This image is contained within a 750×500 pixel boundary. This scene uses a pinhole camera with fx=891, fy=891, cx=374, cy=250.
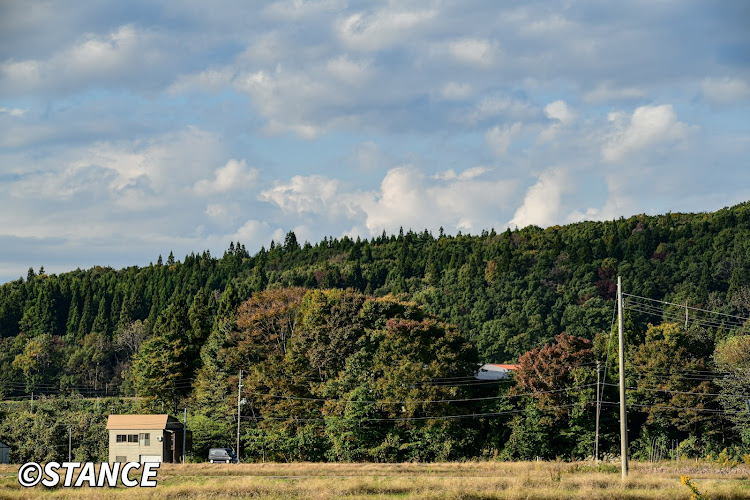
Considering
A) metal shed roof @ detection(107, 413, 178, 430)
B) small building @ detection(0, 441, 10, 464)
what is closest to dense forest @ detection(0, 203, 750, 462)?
small building @ detection(0, 441, 10, 464)

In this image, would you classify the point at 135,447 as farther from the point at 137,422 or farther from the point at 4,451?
the point at 4,451

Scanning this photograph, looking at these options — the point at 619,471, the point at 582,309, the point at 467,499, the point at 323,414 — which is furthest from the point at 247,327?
the point at 582,309

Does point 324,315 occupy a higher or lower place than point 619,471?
higher

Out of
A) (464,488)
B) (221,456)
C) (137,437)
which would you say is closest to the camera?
(464,488)

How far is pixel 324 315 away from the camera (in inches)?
3108

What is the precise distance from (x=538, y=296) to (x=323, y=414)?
115 metres

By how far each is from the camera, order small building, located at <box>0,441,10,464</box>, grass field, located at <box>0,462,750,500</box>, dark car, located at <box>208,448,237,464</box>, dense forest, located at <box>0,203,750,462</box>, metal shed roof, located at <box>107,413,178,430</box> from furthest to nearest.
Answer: small building, located at <box>0,441,10,464</box> → dense forest, located at <box>0,203,750,462</box> → metal shed roof, located at <box>107,413,178,430</box> → dark car, located at <box>208,448,237,464</box> → grass field, located at <box>0,462,750,500</box>

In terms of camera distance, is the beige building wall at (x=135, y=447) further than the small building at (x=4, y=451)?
No

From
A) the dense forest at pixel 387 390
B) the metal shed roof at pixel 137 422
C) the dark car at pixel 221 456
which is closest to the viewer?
the dark car at pixel 221 456

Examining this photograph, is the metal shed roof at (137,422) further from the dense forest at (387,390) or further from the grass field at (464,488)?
the grass field at (464,488)

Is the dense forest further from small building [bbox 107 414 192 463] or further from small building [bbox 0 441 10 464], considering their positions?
small building [bbox 107 414 192 463]

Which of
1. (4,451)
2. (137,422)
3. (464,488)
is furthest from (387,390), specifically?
(4,451)

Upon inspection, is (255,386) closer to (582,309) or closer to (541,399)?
(541,399)

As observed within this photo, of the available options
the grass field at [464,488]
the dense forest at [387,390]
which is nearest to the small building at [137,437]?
the dense forest at [387,390]
